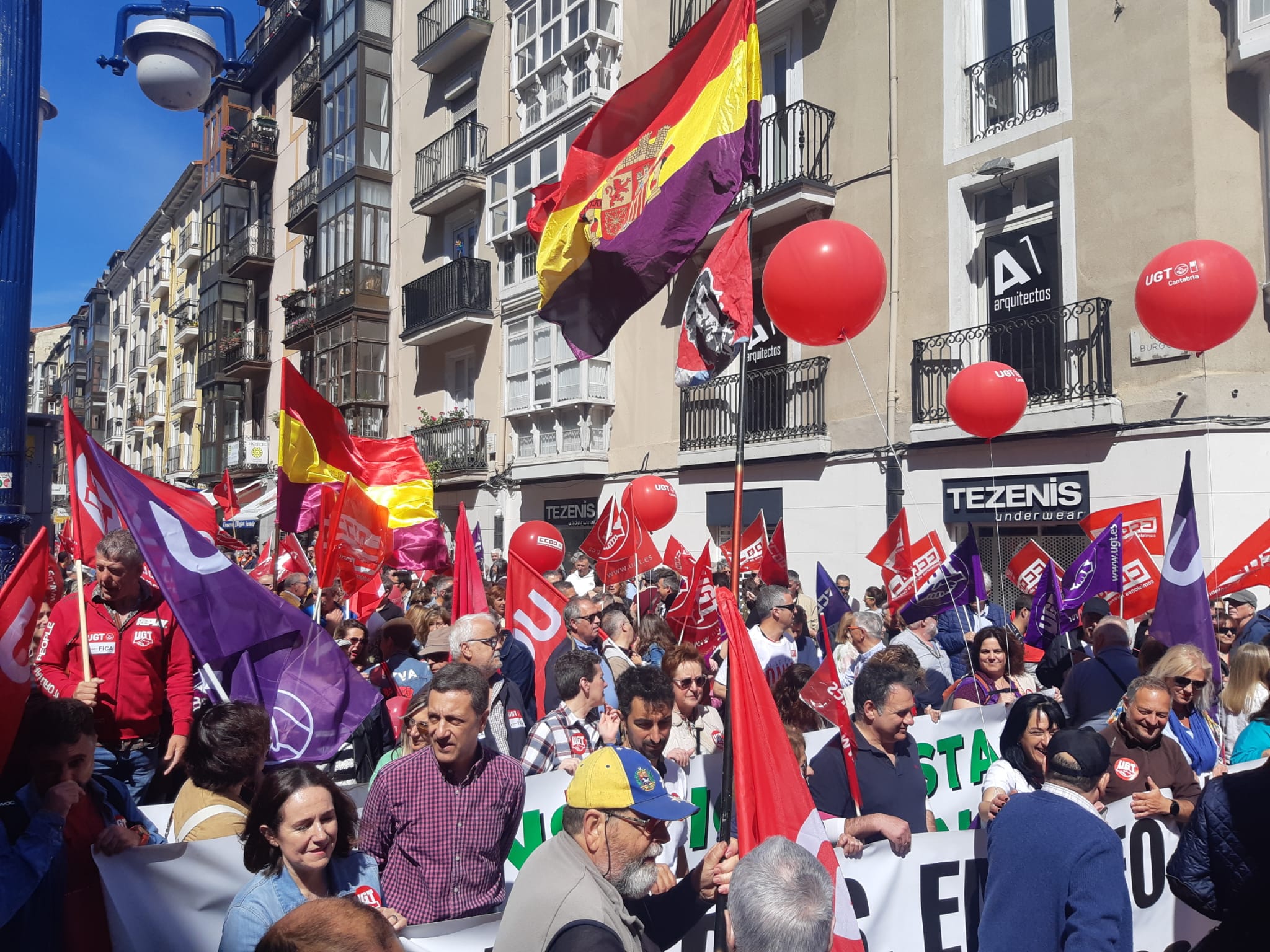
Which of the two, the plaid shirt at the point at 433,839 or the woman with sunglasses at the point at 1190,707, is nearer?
the plaid shirt at the point at 433,839

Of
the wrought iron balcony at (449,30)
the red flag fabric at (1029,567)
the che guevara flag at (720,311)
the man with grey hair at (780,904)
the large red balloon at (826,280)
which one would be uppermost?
the wrought iron balcony at (449,30)

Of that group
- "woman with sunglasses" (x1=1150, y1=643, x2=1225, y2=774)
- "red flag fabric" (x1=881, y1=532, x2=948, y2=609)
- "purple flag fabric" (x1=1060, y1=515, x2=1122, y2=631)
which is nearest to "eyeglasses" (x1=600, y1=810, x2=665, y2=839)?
"woman with sunglasses" (x1=1150, y1=643, x2=1225, y2=774)

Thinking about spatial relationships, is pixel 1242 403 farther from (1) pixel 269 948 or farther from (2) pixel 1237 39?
(1) pixel 269 948

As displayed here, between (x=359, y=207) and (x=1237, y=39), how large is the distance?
71.1 feet

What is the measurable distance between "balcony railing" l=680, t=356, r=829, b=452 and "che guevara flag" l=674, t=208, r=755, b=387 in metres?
10.1

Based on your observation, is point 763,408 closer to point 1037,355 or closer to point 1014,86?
point 1037,355

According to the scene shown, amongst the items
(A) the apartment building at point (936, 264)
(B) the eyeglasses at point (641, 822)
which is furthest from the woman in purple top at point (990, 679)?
(A) the apartment building at point (936, 264)

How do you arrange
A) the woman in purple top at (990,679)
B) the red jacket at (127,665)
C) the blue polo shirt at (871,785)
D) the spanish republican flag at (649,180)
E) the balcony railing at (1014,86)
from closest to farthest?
the blue polo shirt at (871,785), the red jacket at (127,665), the spanish republican flag at (649,180), the woman in purple top at (990,679), the balcony railing at (1014,86)

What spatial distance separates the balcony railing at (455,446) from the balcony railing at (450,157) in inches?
222

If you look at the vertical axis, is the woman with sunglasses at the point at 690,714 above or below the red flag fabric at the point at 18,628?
below

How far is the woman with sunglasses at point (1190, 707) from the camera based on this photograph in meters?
4.87

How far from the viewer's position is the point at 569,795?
2.80m

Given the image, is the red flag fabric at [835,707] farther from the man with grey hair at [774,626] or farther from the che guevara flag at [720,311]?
the man with grey hair at [774,626]

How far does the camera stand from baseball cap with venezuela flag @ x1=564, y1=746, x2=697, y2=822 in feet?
8.92
